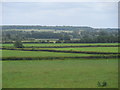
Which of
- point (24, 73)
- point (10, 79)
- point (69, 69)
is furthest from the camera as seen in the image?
point (69, 69)

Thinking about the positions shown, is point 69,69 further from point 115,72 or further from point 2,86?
point 2,86

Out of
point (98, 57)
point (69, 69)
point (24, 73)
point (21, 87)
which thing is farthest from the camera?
point (98, 57)

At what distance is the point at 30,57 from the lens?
134ft

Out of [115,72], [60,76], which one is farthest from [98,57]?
[60,76]

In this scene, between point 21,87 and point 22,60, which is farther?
point 22,60

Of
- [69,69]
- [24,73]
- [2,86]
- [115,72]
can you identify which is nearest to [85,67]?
[69,69]

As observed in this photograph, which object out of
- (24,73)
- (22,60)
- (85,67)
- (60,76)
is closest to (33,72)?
(24,73)

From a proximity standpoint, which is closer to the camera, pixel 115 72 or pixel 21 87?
pixel 21 87

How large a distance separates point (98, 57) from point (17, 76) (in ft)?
57.9

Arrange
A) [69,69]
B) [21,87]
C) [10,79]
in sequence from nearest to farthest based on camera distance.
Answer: [21,87], [10,79], [69,69]

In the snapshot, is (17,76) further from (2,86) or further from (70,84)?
(70,84)

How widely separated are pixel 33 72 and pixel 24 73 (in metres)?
1.13

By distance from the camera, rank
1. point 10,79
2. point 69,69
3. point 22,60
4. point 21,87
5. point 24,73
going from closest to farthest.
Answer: point 21,87 → point 10,79 → point 24,73 → point 69,69 → point 22,60

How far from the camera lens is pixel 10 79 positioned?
25.9m
